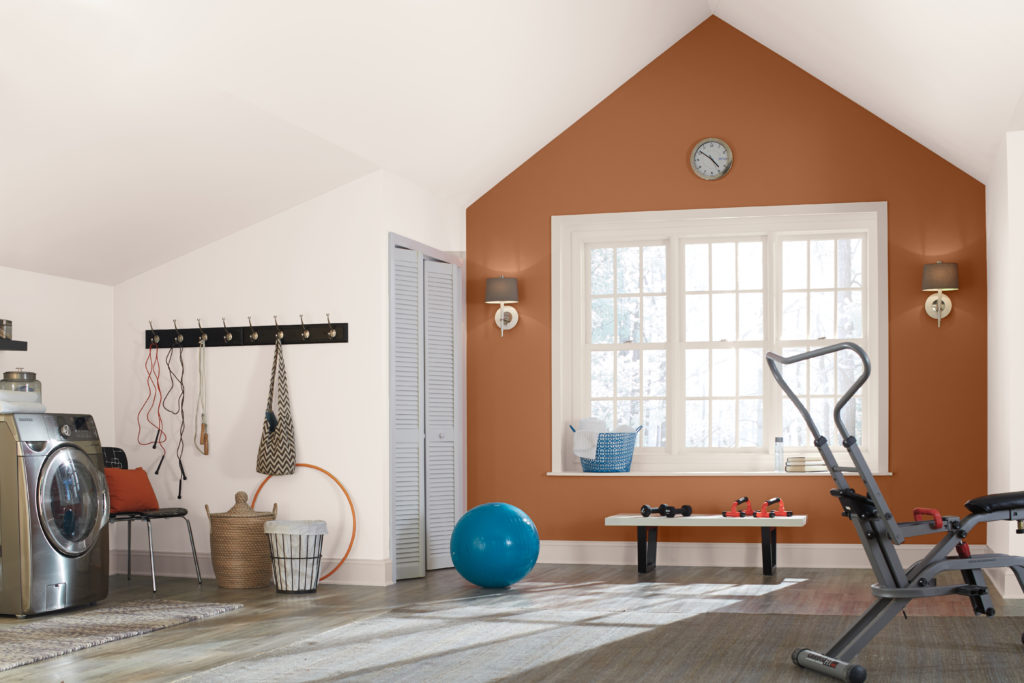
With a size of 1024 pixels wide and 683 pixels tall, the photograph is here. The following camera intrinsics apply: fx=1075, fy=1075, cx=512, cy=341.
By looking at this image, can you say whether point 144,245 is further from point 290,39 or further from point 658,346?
point 658,346

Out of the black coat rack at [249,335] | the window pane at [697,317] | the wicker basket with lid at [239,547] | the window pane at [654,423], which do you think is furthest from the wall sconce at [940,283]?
the wicker basket with lid at [239,547]

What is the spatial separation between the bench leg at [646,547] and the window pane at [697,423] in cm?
78

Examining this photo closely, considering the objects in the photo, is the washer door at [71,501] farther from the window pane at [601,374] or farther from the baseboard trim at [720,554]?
the window pane at [601,374]

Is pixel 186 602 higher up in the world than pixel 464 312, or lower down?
lower down

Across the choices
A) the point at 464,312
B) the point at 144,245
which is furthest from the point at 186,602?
the point at 464,312

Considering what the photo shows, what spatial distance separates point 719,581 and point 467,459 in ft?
7.03

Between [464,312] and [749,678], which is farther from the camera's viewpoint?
[464,312]

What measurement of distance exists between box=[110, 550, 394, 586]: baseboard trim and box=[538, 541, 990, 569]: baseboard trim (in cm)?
157

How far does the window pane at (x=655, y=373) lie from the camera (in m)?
7.80

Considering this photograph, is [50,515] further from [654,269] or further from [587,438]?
[654,269]

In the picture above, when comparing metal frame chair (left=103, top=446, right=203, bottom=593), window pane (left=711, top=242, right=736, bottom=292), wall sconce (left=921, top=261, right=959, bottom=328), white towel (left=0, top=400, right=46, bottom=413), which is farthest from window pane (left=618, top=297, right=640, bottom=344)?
white towel (left=0, top=400, right=46, bottom=413)

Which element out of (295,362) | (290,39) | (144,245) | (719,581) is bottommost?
(719,581)

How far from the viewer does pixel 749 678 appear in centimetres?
403

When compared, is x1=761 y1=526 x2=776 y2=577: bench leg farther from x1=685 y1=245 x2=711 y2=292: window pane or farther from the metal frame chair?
the metal frame chair
